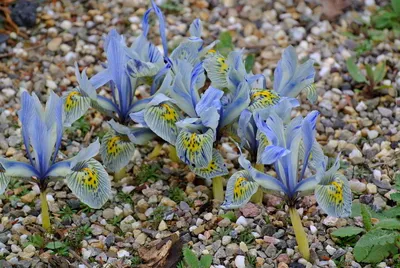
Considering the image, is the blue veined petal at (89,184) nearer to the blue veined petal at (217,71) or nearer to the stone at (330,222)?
the blue veined petal at (217,71)

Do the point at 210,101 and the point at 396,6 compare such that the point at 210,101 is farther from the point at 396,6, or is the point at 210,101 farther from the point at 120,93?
the point at 396,6

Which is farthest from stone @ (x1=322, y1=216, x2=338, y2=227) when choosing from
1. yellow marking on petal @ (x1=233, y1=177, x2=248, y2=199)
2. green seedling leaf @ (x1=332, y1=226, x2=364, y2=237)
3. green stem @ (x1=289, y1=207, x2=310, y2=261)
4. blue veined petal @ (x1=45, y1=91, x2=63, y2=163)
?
blue veined petal @ (x1=45, y1=91, x2=63, y2=163)

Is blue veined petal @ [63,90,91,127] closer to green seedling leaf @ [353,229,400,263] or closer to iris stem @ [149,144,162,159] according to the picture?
iris stem @ [149,144,162,159]

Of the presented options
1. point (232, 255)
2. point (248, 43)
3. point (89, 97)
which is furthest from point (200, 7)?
point (232, 255)

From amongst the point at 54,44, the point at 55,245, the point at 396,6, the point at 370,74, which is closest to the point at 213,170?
the point at 55,245

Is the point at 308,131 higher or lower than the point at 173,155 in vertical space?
higher

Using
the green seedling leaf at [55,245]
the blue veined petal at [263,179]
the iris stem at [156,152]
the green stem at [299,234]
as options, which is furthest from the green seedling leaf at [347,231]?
the green seedling leaf at [55,245]

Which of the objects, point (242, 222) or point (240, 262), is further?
point (242, 222)
